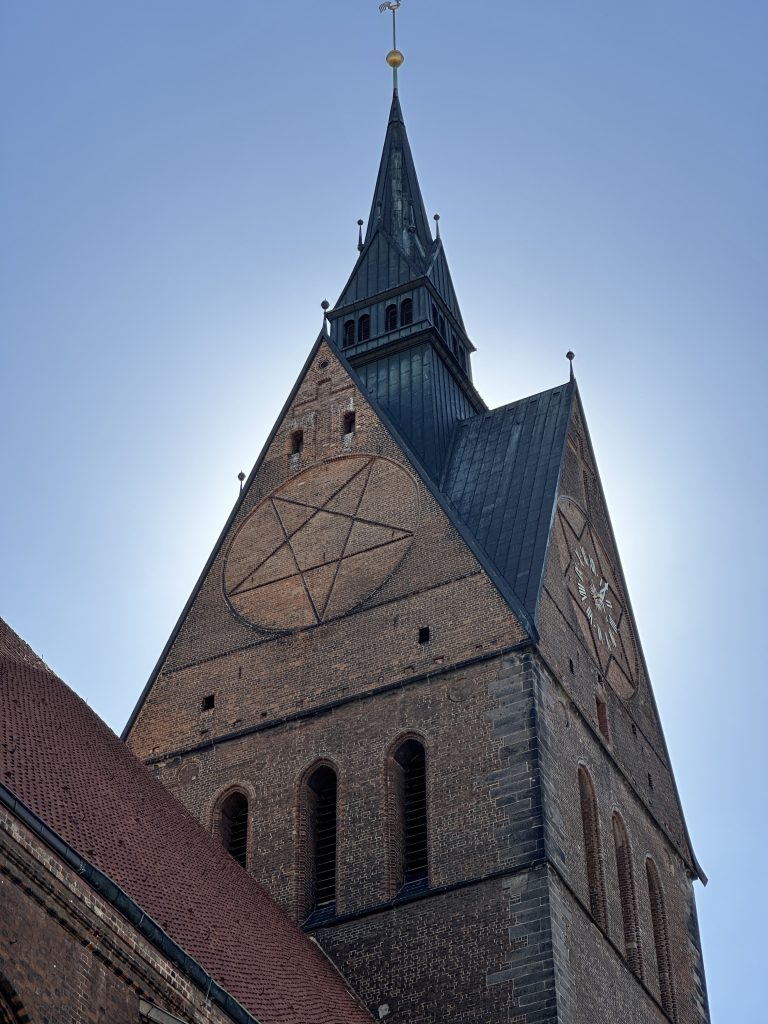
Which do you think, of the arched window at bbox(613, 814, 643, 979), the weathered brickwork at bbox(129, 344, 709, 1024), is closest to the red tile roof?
the weathered brickwork at bbox(129, 344, 709, 1024)

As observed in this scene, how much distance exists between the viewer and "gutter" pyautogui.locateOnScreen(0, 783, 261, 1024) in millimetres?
14656

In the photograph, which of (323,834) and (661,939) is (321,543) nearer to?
(323,834)

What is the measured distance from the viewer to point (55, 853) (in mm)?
14742

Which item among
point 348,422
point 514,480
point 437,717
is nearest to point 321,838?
point 437,717

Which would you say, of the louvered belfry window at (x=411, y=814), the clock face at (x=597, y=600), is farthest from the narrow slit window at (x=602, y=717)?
the louvered belfry window at (x=411, y=814)

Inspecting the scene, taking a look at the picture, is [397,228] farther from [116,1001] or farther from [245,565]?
[116,1001]

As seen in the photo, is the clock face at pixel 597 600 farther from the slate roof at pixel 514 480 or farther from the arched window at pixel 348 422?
the arched window at pixel 348 422

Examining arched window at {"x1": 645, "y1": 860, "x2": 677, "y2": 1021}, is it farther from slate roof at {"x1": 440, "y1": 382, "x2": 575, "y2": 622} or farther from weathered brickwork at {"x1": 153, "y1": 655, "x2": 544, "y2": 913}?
slate roof at {"x1": 440, "y1": 382, "x2": 575, "y2": 622}

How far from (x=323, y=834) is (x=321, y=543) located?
4.94 m

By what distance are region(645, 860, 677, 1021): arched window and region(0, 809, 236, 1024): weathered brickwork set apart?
11.2 metres

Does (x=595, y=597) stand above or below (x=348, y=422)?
below

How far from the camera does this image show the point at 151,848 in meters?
19.0

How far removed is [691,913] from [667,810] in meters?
1.61

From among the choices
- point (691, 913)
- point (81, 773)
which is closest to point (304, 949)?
point (81, 773)
